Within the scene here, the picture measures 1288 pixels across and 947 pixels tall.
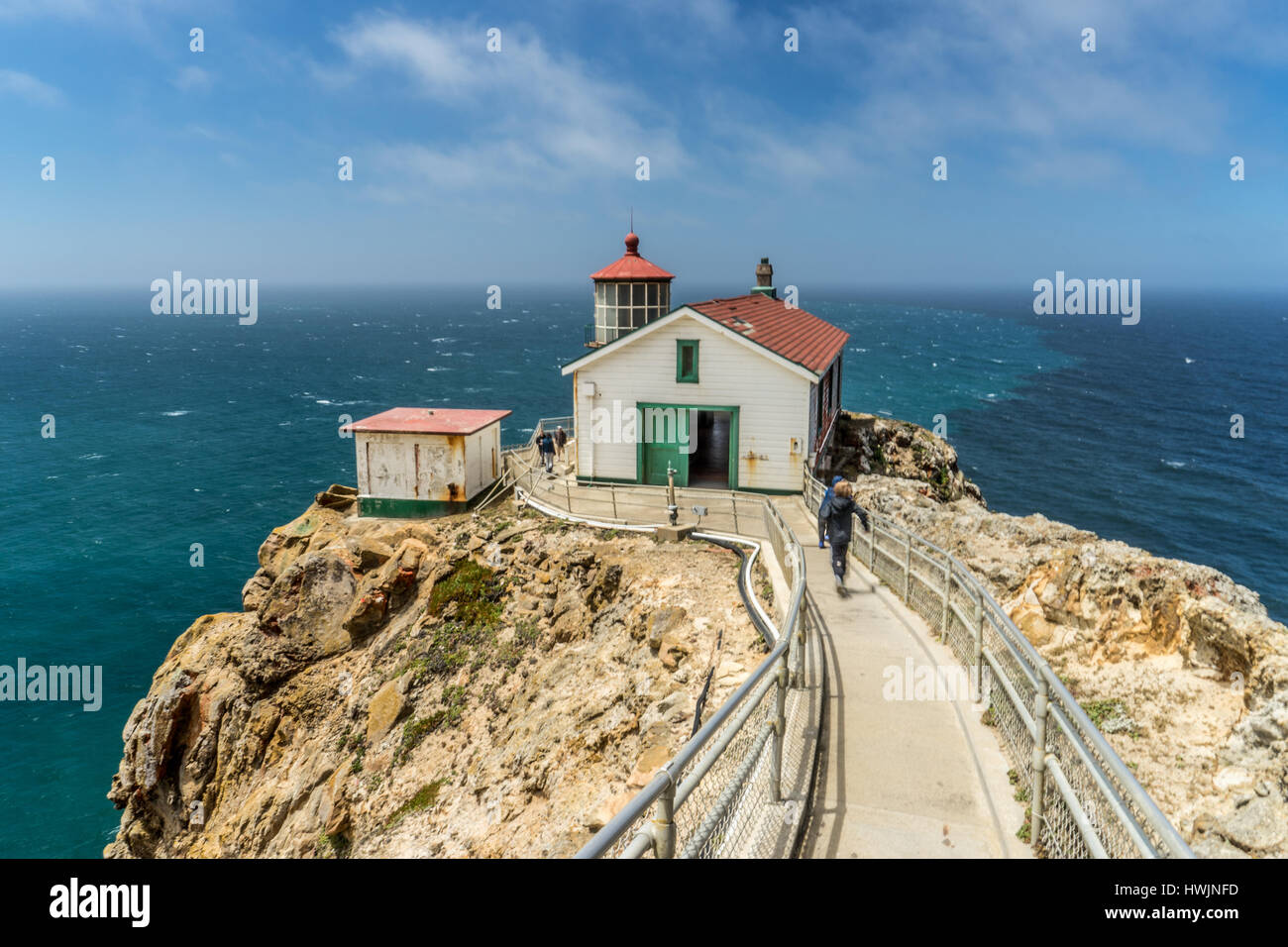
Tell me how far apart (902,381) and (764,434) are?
80870 mm

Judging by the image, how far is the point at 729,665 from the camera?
39.7 ft

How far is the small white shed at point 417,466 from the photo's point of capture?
78.5 feet

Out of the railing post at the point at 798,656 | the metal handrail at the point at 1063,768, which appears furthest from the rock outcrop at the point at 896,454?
the metal handrail at the point at 1063,768

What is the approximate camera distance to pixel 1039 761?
21.0 ft

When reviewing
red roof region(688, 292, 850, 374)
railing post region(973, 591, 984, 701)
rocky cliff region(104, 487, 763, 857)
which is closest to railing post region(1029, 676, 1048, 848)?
railing post region(973, 591, 984, 701)

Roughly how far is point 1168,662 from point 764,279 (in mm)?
30529

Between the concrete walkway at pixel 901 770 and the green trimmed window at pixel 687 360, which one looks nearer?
the concrete walkway at pixel 901 770

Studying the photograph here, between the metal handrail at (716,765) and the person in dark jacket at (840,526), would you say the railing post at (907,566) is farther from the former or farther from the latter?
the metal handrail at (716,765)

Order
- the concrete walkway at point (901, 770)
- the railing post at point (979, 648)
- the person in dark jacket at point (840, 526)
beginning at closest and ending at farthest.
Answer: the concrete walkway at point (901, 770) < the railing post at point (979, 648) < the person in dark jacket at point (840, 526)

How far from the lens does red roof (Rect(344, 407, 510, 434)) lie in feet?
78.8

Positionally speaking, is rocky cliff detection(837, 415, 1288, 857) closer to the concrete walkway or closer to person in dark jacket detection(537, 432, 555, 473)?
the concrete walkway

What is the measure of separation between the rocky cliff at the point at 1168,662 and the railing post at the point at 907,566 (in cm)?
161
